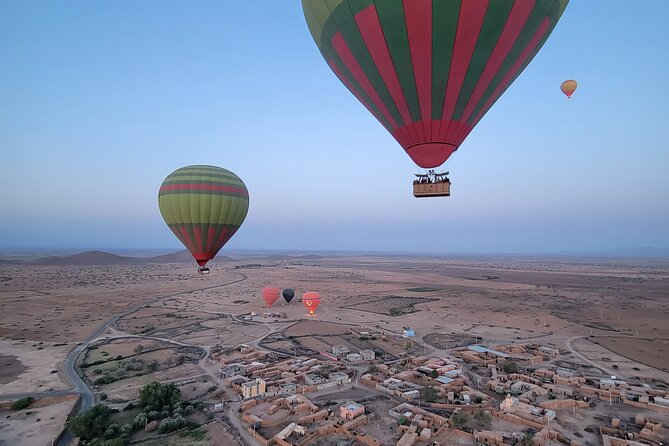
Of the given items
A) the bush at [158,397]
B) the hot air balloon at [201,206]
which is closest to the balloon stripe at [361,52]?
the bush at [158,397]

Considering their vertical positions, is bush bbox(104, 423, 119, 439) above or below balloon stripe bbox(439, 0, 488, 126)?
below

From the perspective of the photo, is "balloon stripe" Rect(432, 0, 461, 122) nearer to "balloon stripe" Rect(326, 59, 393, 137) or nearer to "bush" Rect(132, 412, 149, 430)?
"balloon stripe" Rect(326, 59, 393, 137)

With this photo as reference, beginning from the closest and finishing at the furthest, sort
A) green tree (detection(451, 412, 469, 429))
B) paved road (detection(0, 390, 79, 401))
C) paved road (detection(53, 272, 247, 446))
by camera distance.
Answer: green tree (detection(451, 412, 469, 429))
paved road (detection(53, 272, 247, 446))
paved road (detection(0, 390, 79, 401))

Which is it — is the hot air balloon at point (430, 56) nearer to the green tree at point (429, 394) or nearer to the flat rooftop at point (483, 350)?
the green tree at point (429, 394)

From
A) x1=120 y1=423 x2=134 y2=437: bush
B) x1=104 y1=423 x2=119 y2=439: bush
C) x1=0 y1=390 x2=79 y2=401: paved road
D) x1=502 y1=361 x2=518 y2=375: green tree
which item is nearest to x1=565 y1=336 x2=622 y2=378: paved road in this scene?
x1=502 y1=361 x2=518 y2=375: green tree

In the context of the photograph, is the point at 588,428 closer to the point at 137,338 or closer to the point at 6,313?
the point at 137,338

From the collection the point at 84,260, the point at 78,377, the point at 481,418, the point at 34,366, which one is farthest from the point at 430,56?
the point at 84,260

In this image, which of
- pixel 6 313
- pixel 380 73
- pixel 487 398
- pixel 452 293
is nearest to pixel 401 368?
pixel 487 398
